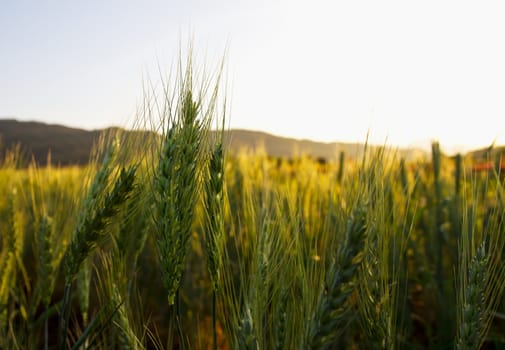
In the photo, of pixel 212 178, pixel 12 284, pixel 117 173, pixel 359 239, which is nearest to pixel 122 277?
pixel 117 173

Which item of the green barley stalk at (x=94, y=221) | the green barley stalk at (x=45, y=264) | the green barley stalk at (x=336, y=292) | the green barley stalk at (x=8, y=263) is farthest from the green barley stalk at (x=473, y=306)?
the green barley stalk at (x=8, y=263)

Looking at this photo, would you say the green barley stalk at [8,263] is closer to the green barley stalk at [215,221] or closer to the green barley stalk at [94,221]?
the green barley stalk at [94,221]

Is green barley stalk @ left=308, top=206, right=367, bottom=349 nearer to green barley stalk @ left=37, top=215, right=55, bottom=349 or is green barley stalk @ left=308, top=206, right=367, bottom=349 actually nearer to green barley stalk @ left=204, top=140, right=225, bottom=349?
green barley stalk @ left=204, top=140, right=225, bottom=349

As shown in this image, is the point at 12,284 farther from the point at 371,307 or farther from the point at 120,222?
the point at 371,307

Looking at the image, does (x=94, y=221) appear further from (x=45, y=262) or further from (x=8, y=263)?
(x=8, y=263)

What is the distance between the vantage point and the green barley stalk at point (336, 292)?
864mm

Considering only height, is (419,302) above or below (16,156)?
below

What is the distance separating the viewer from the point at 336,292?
870mm

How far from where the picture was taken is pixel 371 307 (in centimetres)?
108

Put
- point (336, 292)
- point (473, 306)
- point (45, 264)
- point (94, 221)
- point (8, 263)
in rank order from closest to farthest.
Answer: point (336, 292)
point (473, 306)
point (94, 221)
point (45, 264)
point (8, 263)

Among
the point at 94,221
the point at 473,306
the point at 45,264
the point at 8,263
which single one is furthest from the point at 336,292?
the point at 8,263

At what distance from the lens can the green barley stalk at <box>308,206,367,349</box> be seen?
0.86m

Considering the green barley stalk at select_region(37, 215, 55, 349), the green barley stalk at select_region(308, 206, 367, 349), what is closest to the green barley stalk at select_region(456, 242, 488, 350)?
the green barley stalk at select_region(308, 206, 367, 349)

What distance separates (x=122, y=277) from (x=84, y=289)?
0.20 m
